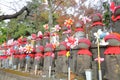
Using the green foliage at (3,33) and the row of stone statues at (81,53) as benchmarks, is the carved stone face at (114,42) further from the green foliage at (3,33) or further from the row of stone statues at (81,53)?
the green foliage at (3,33)

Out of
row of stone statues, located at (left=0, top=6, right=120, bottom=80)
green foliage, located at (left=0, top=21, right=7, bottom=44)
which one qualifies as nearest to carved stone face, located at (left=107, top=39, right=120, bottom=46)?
A: row of stone statues, located at (left=0, top=6, right=120, bottom=80)

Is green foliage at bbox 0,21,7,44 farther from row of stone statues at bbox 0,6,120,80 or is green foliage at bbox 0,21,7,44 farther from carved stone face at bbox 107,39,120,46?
carved stone face at bbox 107,39,120,46

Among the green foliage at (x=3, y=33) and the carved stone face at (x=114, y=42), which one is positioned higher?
the green foliage at (x=3, y=33)

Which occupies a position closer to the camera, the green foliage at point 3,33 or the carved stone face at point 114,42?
the carved stone face at point 114,42

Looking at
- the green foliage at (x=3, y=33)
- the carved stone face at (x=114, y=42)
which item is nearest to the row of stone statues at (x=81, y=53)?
the carved stone face at (x=114, y=42)

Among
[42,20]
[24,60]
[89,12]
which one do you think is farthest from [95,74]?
[42,20]

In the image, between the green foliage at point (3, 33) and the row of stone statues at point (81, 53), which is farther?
the green foliage at point (3, 33)

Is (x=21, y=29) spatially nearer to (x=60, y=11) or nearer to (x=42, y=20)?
(x=42, y=20)

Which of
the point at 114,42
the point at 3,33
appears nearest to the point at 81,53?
the point at 114,42

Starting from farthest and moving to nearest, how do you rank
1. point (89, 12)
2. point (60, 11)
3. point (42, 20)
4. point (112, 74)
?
→ point (42, 20) < point (60, 11) < point (89, 12) < point (112, 74)

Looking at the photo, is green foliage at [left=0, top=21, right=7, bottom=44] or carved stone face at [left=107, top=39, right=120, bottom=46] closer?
carved stone face at [left=107, top=39, right=120, bottom=46]

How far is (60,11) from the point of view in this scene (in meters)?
17.4

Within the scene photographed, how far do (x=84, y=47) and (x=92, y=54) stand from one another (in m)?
0.34

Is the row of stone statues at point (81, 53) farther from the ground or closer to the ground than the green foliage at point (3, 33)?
closer to the ground
